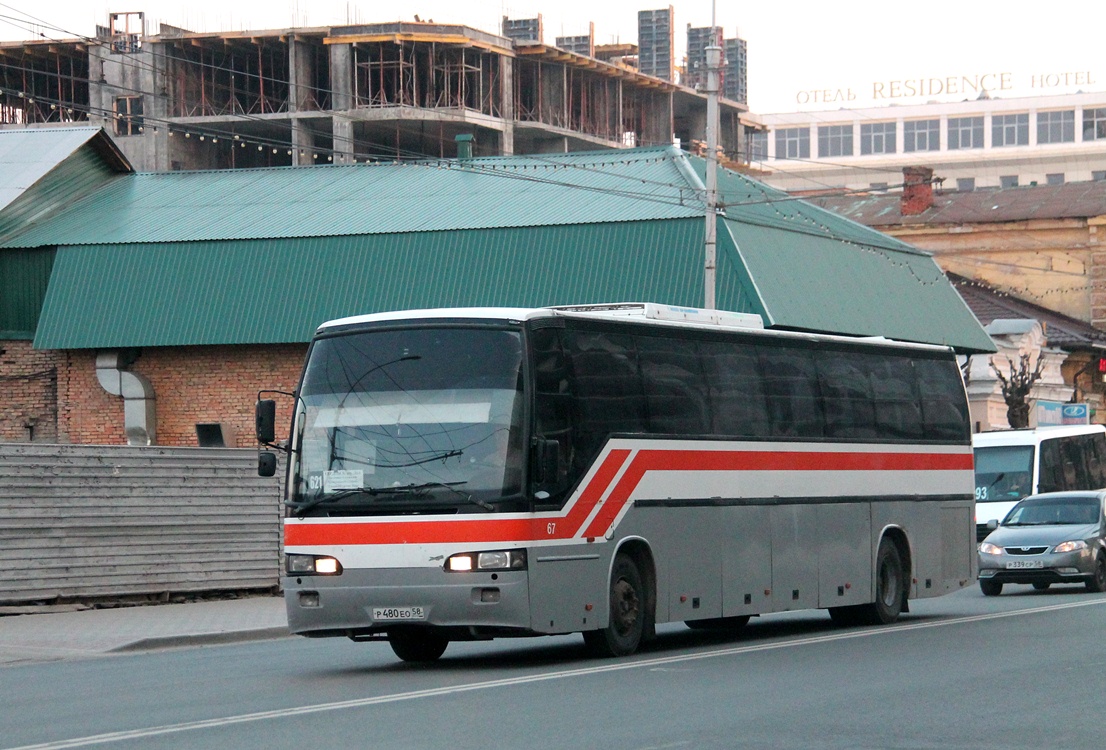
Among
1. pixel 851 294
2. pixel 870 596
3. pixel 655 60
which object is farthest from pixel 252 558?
pixel 655 60

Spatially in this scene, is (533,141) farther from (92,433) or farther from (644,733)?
(644,733)

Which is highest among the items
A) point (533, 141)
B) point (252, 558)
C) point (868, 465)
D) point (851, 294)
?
point (533, 141)

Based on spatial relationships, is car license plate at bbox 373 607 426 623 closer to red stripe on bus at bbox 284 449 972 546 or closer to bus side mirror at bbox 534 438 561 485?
red stripe on bus at bbox 284 449 972 546

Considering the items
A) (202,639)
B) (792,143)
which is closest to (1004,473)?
(202,639)

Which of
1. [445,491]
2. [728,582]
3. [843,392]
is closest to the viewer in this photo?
[445,491]

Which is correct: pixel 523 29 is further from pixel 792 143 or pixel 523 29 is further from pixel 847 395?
pixel 847 395

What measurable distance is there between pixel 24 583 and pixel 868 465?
10472 millimetres

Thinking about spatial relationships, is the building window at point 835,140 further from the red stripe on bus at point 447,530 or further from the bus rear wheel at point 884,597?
the red stripe on bus at point 447,530

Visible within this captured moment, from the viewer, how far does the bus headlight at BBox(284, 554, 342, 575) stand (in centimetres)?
1432

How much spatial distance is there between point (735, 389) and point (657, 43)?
85.6 m

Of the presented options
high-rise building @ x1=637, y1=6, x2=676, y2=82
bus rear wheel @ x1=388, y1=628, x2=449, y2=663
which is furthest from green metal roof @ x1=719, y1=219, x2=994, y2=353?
high-rise building @ x1=637, y1=6, x2=676, y2=82

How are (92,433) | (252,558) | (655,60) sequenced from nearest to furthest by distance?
1. (252,558)
2. (92,433)
3. (655,60)

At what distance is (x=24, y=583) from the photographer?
21453mm

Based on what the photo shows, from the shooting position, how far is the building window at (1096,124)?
132 m
